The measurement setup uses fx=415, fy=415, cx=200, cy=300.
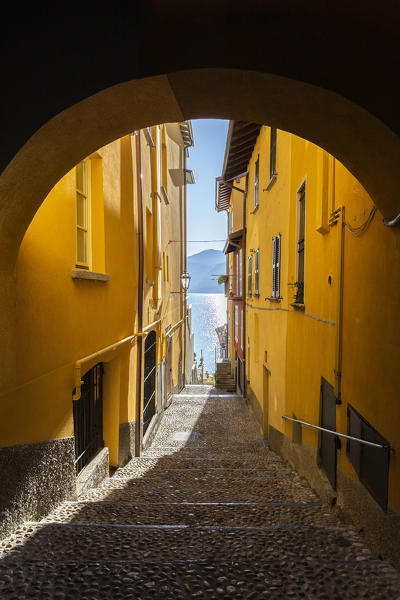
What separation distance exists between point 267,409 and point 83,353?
6770 millimetres

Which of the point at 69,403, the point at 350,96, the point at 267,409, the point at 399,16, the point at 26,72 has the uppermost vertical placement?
the point at 399,16

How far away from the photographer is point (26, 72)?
8.55 feet

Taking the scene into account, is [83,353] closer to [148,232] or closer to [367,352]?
[367,352]

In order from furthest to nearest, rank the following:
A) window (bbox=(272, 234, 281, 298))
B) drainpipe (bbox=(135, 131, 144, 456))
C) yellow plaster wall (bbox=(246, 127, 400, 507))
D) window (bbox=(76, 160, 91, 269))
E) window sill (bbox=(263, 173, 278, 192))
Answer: window sill (bbox=(263, 173, 278, 192)) < window (bbox=(272, 234, 281, 298)) < drainpipe (bbox=(135, 131, 144, 456)) < window (bbox=(76, 160, 91, 269)) < yellow plaster wall (bbox=(246, 127, 400, 507))

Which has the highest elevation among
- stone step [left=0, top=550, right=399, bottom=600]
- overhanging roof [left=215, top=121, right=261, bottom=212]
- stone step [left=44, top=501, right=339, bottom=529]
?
overhanging roof [left=215, top=121, right=261, bottom=212]

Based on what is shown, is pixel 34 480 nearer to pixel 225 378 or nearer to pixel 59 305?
pixel 59 305

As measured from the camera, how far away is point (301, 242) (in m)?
7.11

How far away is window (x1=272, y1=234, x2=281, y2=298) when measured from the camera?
344 inches

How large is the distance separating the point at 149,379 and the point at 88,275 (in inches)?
228

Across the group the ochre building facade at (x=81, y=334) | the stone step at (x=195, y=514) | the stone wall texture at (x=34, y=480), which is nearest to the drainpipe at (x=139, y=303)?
the ochre building facade at (x=81, y=334)

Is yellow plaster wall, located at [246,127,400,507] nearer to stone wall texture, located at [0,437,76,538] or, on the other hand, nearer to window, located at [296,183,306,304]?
window, located at [296,183,306,304]

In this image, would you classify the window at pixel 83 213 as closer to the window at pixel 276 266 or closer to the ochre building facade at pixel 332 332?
the ochre building facade at pixel 332 332

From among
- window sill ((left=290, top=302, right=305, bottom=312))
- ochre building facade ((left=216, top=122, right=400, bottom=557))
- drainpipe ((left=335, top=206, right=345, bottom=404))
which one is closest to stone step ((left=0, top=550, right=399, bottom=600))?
ochre building facade ((left=216, top=122, right=400, bottom=557))

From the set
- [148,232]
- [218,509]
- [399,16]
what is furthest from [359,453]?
[148,232]
